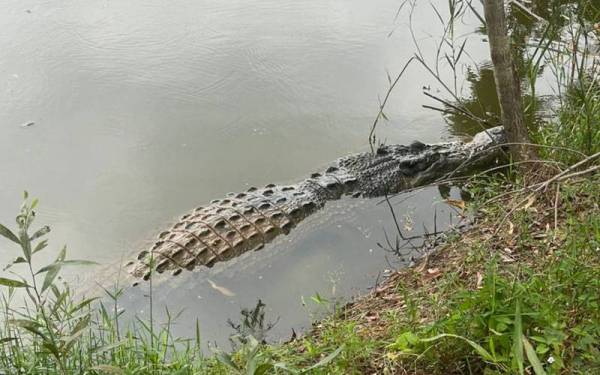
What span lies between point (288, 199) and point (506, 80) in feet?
6.26

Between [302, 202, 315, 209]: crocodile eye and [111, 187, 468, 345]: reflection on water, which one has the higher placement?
[302, 202, 315, 209]: crocodile eye

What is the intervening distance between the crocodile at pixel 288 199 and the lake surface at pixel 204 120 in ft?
0.42

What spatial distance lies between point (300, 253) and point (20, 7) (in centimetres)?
521

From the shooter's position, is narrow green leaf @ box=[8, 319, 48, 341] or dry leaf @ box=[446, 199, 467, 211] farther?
dry leaf @ box=[446, 199, 467, 211]

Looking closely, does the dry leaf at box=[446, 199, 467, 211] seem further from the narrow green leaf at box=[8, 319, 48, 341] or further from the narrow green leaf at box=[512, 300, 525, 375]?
the narrow green leaf at box=[8, 319, 48, 341]

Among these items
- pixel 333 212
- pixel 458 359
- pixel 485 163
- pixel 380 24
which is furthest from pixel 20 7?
pixel 458 359

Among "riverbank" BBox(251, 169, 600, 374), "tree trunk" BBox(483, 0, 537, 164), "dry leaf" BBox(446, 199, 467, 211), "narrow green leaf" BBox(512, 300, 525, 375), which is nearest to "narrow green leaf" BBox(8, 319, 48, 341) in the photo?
"riverbank" BBox(251, 169, 600, 374)

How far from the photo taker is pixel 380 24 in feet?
24.2

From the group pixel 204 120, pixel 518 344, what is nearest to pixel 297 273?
pixel 204 120

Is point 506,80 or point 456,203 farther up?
point 506,80

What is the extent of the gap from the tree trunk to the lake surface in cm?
103

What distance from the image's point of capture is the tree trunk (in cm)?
378

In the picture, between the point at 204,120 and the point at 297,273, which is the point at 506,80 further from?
the point at 204,120

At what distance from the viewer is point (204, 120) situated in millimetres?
5969
